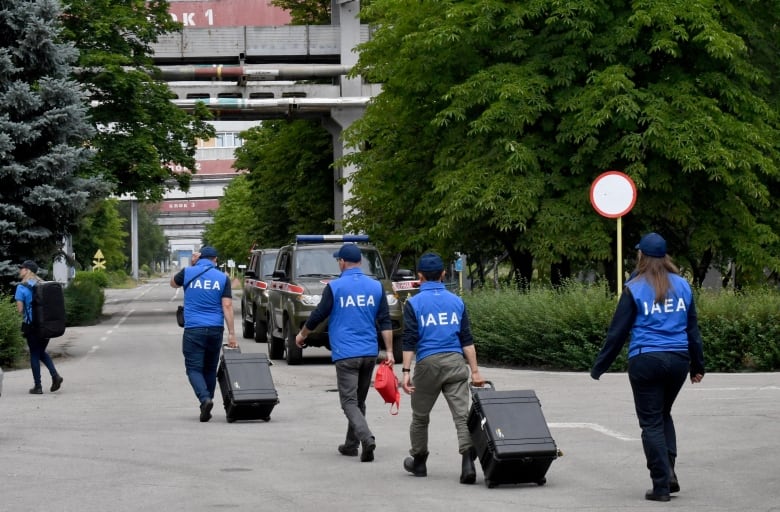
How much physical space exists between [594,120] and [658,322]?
17470mm

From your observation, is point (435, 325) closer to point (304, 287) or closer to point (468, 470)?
point (468, 470)

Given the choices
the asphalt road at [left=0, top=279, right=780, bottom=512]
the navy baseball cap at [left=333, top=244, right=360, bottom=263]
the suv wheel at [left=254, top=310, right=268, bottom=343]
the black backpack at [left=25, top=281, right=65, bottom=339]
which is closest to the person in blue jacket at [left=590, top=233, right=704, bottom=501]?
the asphalt road at [left=0, top=279, right=780, bottom=512]

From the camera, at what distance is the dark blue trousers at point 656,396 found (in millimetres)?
8867

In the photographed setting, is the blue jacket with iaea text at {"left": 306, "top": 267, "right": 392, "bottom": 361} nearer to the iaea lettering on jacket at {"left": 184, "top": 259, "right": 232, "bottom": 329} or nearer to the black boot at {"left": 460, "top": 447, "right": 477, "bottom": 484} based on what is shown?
the black boot at {"left": 460, "top": 447, "right": 477, "bottom": 484}

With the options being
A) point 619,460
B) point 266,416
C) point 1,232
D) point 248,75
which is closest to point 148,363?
point 1,232

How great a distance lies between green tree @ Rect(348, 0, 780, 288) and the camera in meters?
26.3

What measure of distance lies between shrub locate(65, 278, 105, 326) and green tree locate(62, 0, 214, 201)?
11.3ft

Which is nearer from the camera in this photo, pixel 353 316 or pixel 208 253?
pixel 353 316

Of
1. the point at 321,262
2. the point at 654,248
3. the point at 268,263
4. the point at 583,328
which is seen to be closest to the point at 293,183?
the point at 268,263

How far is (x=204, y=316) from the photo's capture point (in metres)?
14.1

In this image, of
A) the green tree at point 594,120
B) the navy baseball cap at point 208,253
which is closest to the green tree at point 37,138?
the green tree at point 594,120

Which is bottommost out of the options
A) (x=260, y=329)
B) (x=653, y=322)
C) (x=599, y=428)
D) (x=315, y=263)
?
(x=260, y=329)

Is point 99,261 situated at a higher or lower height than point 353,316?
lower

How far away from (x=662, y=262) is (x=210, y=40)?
43.4m
